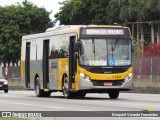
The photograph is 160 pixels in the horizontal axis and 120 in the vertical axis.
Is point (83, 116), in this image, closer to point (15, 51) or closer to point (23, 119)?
point (23, 119)

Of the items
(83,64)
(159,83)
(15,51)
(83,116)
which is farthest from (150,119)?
(15,51)

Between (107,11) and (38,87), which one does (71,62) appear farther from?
(107,11)

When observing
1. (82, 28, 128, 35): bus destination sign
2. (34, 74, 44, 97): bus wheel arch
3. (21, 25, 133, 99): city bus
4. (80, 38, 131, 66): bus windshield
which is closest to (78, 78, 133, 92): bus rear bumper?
(21, 25, 133, 99): city bus

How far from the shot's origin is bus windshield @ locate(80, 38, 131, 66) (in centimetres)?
2608

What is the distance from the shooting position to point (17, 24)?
9312 cm

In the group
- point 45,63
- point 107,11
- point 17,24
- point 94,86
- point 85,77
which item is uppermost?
point 107,11

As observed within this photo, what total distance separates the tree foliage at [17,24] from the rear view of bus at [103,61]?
2500 inches

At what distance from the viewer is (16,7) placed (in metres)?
95.9

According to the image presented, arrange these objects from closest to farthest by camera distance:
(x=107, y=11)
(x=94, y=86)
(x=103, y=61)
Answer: (x=94, y=86), (x=103, y=61), (x=107, y=11)

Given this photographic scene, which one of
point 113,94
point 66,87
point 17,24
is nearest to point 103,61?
point 66,87

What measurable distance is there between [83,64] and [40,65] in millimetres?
4905

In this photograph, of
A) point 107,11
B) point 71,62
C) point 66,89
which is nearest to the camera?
point 71,62

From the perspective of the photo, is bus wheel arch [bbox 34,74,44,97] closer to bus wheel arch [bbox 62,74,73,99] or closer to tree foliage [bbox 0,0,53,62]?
bus wheel arch [bbox 62,74,73,99]

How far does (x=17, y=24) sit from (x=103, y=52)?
68.0m
